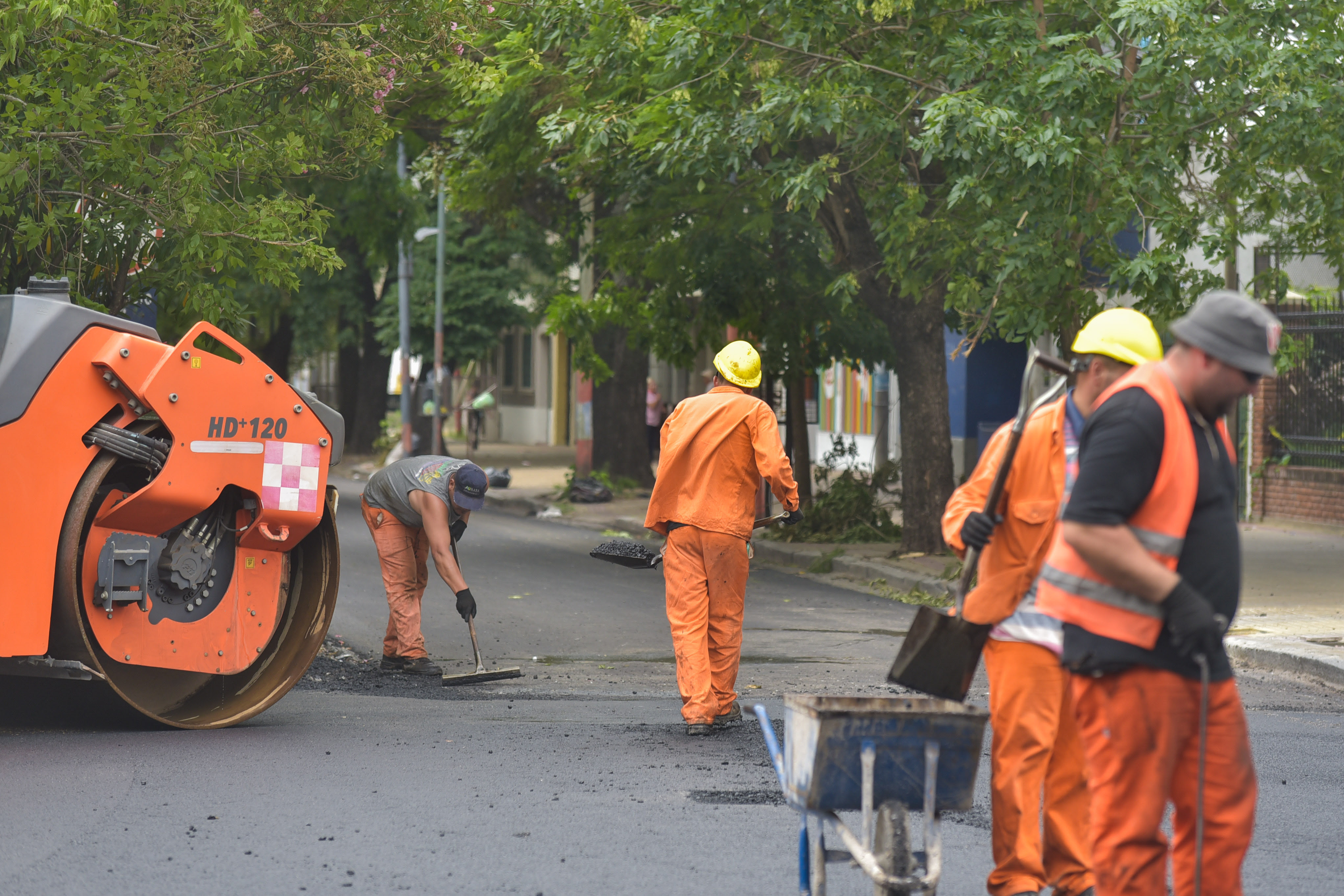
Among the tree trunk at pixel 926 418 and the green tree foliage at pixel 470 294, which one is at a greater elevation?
the green tree foliage at pixel 470 294

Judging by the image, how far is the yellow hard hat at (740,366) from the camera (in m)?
7.23

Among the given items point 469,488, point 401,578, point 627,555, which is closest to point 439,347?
point 401,578

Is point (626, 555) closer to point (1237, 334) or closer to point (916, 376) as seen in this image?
point (1237, 334)

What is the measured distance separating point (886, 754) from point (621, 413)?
1931 cm

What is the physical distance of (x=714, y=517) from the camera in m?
7.10

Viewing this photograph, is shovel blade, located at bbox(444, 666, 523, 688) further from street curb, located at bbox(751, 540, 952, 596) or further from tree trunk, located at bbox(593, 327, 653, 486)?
tree trunk, located at bbox(593, 327, 653, 486)

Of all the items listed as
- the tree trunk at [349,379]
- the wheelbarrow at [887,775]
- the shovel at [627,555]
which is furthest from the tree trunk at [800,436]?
the tree trunk at [349,379]

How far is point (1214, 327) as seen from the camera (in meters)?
3.31

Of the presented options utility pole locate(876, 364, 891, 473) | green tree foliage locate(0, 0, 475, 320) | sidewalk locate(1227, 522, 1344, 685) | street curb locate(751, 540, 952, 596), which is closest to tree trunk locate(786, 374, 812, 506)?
street curb locate(751, 540, 952, 596)

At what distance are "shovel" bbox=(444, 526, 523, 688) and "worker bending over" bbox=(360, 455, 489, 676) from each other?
0.60ft

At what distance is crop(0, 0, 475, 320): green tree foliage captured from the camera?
787 cm

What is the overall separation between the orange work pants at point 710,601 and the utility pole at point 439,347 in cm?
1937

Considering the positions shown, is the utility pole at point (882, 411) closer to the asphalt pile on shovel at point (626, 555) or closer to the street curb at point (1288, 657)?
the street curb at point (1288, 657)

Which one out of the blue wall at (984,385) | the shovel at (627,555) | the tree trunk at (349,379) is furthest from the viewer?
the tree trunk at (349,379)
